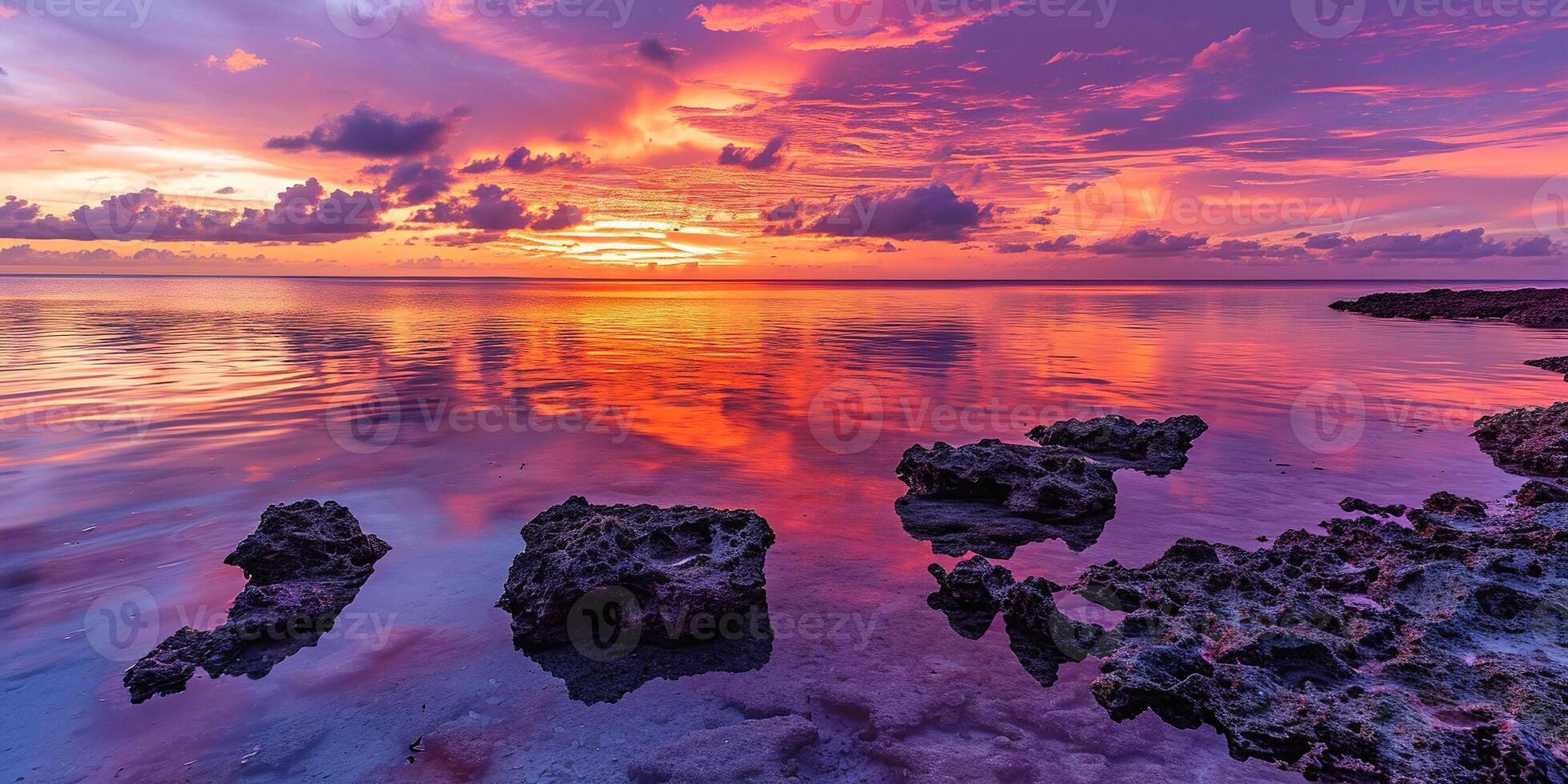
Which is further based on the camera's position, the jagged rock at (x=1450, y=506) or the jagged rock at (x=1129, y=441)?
the jagged rock at (x=1129, y=441)

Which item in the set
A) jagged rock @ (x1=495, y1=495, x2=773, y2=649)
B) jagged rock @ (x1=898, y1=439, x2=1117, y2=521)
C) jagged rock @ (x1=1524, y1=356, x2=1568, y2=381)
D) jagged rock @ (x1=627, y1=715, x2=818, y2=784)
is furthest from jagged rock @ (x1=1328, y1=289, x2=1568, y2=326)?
jagged rock @ (x1=627, y1=715, x2=818, y2=784)

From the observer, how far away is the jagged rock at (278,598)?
5.94 m

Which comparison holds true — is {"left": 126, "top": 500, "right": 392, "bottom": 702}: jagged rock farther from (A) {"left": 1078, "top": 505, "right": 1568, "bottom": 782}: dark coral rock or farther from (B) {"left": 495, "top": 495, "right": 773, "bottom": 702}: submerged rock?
(A) {"left": 1078, "top": 505, "right": 1568, "bottom": 782}: dark coral rock

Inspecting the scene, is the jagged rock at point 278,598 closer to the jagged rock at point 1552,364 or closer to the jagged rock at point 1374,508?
the jagged rock at point 1374,508

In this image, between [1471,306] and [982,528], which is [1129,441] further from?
[1471,306]

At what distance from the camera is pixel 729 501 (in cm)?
1048

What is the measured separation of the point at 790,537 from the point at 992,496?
127 inches

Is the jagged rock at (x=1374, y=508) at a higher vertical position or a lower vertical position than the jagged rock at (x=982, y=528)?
higher

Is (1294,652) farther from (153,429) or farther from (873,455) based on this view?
(153,429)

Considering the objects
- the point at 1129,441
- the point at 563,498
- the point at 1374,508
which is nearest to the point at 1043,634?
the point at 1374,508

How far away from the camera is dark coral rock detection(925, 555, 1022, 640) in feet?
22.6

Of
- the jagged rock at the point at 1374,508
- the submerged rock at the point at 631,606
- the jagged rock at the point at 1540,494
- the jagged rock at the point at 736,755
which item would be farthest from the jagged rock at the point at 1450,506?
the jagged rock at the point at 736,755

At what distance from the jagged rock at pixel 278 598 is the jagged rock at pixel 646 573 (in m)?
1.70

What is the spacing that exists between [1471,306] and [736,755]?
7272cm
